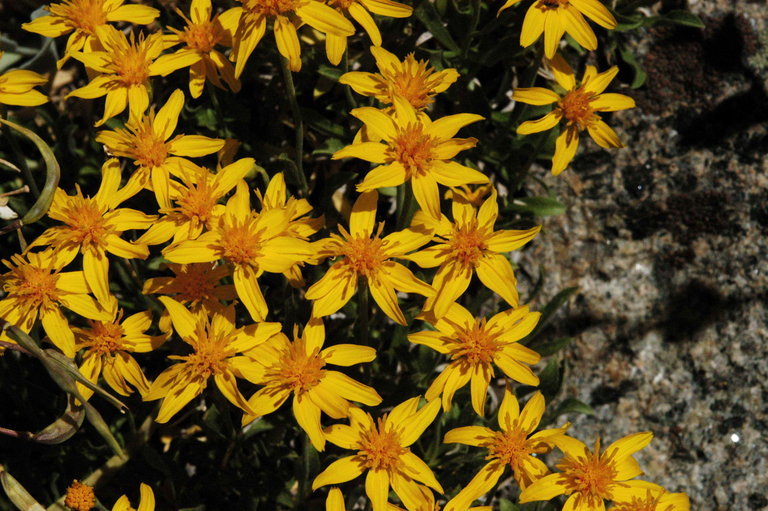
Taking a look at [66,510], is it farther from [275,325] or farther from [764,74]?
[764,74]

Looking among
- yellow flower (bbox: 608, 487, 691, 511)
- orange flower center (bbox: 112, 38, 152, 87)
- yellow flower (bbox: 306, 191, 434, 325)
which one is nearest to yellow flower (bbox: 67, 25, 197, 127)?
orange flower center (bbox: 112, 38, 152, 87)

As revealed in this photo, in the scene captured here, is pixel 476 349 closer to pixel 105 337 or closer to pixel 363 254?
pixel 363 254

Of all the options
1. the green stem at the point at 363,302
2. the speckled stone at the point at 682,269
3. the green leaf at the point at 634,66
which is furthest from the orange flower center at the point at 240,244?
the green leaf at the point at 634,66

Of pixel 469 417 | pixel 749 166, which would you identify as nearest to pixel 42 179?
pixel 469 417

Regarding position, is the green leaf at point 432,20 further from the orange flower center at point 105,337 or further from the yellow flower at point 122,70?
the orange flower center at point 105,337

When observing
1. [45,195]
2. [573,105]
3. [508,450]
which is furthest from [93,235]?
[573,105]

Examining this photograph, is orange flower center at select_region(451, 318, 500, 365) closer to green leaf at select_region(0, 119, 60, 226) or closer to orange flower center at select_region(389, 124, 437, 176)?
orange flower center at select_region(389, 124, 437, 176)
